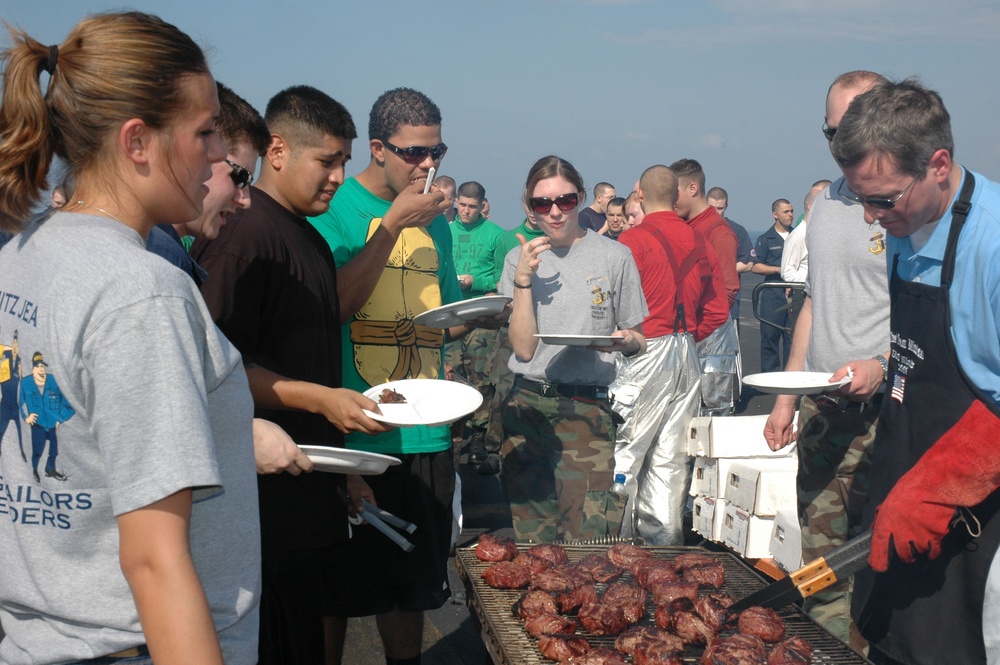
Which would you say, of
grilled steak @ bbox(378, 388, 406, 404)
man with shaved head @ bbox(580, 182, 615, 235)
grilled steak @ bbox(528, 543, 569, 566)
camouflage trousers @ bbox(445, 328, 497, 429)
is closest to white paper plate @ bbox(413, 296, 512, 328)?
grilled steak @ bbox(378, 388, 406, 404)

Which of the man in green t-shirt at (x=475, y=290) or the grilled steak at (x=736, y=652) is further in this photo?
the man in green t-shirt at (x=475, y=290)

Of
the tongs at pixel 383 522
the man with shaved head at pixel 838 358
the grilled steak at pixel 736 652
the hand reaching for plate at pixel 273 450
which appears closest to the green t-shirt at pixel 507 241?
the man with shaved head at pixel 838 358

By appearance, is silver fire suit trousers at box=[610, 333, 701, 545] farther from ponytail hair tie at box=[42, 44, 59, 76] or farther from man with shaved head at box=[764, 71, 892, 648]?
ponytail hair tie at box=[42, 44, 59, 76]

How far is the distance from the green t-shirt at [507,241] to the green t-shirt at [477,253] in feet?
0.24

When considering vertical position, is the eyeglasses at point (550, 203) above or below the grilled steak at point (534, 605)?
above

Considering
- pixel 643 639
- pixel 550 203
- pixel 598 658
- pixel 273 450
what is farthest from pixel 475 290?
pixel 273 450

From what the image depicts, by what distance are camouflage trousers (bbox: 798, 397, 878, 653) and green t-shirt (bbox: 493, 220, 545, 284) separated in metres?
3.95

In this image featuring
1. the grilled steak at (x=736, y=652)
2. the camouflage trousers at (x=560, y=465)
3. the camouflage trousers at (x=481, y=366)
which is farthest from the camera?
the camouflage trousers at (x=481, y=366)

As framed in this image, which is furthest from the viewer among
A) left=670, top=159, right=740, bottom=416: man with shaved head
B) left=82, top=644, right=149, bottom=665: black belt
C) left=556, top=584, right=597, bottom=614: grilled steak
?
left=670, top=159, right=740, bottom=416: man with shaved head

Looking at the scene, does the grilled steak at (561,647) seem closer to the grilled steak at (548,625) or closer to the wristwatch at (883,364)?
the grilled steak at (548,625)

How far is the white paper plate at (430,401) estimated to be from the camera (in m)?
2.97

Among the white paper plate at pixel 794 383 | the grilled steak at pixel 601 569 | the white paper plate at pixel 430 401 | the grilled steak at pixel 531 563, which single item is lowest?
the grilled steak at pixel 601 569

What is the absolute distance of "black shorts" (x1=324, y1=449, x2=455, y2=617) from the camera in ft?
11.8

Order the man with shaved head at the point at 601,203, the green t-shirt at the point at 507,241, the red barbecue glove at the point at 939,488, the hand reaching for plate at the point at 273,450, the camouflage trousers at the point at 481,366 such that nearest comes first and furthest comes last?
the hand reaching for plate at the point at 273,450 → the red barbecue glove at the point at 939,488 → the green t-shirt at the point at 507,241 → the camouflage trousers at the point at 481,366 → the man with shaved head at the point at 601,203
